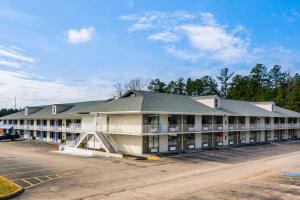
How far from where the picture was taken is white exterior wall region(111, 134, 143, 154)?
107ft

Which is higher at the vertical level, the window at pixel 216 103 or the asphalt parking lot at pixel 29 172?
the window at pixel 216 103

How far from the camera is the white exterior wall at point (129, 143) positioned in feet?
107

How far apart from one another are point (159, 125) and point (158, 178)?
40.7 feet

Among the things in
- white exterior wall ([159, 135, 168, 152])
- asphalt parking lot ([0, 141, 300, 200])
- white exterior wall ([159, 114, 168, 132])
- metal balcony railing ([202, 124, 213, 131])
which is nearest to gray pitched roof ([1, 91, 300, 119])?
white exterior wall ([159, 114, 168, 132])

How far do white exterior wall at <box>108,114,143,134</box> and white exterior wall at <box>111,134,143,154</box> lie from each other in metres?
1.13

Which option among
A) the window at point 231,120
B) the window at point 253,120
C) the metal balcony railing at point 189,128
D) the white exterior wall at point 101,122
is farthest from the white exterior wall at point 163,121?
the window at point 253,120

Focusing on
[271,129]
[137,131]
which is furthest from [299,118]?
[137,131]

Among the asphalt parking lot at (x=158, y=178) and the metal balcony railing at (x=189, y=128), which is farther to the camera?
the metal balcony railing at (x=189, y=128)

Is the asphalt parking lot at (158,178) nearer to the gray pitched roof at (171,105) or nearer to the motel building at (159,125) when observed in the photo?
the motel building at (159,125)

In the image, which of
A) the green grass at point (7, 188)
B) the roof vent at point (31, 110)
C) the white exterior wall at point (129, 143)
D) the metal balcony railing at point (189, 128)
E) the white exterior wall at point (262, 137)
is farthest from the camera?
the roof vent at point (31, 110)

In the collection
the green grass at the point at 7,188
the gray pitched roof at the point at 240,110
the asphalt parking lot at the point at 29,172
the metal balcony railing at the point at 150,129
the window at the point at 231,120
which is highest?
the gray pitched roof at the point at 240,110

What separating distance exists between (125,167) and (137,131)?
280 inches

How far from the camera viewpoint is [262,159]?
30.3 metres

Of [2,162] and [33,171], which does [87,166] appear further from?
[2,162]
